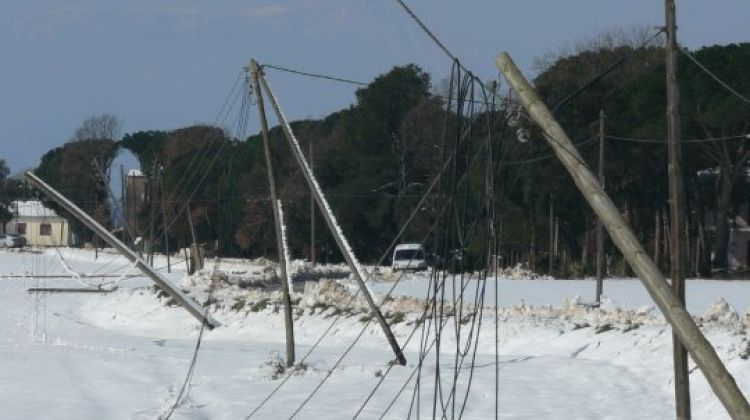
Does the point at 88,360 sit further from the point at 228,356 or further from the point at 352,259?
the point at 352,259

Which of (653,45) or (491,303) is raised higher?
(653,45)

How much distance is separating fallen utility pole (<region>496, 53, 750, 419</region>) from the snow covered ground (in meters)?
12.3

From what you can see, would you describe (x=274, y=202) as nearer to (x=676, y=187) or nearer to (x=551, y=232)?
(x=676, y=187)

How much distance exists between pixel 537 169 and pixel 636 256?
179 ft

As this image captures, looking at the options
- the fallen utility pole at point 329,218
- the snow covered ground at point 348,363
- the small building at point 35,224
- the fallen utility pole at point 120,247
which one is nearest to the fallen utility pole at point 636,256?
the snow covered ground at point 348,363

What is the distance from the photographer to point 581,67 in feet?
235

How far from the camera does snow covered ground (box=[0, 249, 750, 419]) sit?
2336cm

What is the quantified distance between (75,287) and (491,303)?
101ft

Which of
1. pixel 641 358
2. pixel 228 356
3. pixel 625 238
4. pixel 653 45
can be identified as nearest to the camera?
pixel 625 238

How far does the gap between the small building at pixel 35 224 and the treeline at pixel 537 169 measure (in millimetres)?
65191

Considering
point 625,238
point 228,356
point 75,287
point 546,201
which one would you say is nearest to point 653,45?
point 546,201

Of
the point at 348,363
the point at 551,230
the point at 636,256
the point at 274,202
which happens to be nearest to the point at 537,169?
the point at 551,230

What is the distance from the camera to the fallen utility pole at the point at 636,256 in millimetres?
8391

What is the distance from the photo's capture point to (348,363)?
1212 inches
